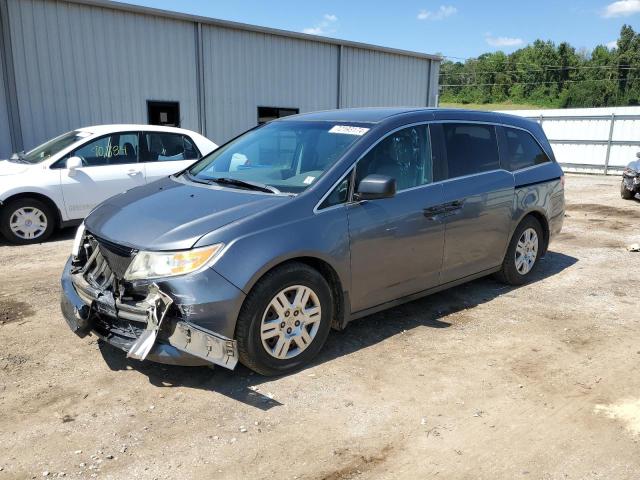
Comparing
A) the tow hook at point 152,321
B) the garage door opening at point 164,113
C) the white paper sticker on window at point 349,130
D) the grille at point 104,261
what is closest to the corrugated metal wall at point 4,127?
the garage door opening at point 164,113

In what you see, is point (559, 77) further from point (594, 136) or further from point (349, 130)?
point (349, 130)

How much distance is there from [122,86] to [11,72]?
228 cm

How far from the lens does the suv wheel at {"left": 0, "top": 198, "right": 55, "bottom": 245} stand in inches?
291

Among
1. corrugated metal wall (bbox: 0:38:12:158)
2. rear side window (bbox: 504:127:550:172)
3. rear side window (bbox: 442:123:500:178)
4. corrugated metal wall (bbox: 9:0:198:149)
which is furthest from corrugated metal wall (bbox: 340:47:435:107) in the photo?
rear side window (bbox: 442:123:500:178)

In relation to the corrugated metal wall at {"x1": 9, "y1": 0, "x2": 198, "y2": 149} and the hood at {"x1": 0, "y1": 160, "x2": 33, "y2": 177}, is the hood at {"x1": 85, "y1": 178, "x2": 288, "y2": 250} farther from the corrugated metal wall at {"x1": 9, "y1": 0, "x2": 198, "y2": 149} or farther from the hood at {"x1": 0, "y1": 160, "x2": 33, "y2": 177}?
the corrugated metal wall at {"x1": 9, "y1": 0, "x2": 198, "y2": 149}

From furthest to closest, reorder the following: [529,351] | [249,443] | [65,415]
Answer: [529,351], [65,415], [249,443]

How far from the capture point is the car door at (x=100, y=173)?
771 centimetres

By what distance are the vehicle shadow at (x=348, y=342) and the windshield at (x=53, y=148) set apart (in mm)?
4784

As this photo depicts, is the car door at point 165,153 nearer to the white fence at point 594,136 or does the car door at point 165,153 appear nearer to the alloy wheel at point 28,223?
the alloy wheel at point 28,223

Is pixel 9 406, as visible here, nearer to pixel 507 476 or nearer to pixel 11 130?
pixel 507 476

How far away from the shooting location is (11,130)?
11.2 m

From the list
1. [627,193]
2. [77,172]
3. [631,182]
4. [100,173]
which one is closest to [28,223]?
[77,172]

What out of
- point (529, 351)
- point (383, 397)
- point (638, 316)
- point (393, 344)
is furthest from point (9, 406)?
point (638, 316)

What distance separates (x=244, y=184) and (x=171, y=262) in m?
1.05
